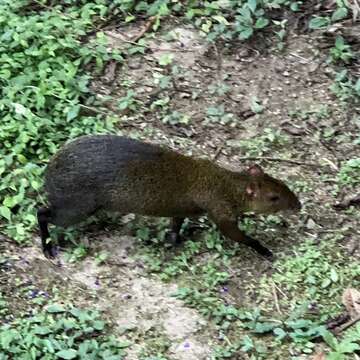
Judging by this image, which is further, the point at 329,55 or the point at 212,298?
the point at 329,55

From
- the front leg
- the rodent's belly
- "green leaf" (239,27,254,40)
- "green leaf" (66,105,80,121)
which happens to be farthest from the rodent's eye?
"green leaf" (239,27,254,40)

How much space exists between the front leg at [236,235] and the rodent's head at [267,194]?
0.68ft

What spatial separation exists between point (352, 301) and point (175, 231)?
4.28ft

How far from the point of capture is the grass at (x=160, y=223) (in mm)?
5227

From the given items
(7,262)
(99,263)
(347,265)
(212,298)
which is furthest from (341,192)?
(7,262)

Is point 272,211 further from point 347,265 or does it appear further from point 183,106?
point 183,106

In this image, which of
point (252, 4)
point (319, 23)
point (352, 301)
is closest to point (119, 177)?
point (352, 301)

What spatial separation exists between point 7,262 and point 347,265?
7.32 ft

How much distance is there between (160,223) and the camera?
625 centimetres

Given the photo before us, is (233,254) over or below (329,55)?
below

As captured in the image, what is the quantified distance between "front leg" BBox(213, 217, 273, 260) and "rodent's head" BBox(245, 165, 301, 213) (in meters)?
0.21

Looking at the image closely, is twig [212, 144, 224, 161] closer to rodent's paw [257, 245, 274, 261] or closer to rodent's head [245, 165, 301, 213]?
rodent's head [245, 165, 301, 213]

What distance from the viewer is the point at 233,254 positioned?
5.93 m

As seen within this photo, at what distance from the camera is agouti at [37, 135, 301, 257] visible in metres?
5.74
